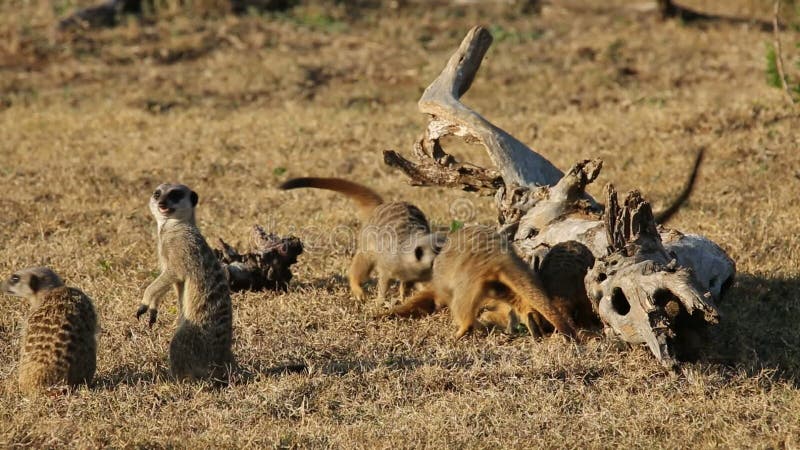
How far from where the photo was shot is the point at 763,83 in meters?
11.7

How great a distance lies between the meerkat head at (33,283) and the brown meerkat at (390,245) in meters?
1.73

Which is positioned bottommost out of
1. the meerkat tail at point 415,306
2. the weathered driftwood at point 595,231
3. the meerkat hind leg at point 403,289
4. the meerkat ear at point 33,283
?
the meerkat hind leg at point 403,289

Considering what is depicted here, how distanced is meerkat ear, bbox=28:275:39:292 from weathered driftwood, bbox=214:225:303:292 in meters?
1.58

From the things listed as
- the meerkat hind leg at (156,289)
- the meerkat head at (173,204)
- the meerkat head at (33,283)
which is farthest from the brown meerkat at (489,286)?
the meerkat head at (33,283)

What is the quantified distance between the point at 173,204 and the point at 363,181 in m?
3.93

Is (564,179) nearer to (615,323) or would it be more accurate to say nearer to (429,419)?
(615,323)

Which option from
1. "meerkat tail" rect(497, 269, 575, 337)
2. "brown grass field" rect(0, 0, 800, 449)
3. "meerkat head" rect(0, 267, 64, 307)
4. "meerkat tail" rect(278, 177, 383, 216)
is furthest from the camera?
"meerkat tail" rect(278, 177, 383, 216)

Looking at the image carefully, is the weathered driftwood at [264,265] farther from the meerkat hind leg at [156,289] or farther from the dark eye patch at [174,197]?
the meerkat hind leg at [156,289]

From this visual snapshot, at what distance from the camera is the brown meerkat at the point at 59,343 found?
4594 millimetres

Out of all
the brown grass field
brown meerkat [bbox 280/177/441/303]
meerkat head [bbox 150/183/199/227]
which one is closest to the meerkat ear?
the brown grass field

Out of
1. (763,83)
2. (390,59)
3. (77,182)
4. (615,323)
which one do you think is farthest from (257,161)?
(763,83)

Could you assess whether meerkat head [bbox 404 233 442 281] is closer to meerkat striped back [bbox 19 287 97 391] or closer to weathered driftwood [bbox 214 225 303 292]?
weathered driftwood [bbox 214 225 303 292]

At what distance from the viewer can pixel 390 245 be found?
242 inches

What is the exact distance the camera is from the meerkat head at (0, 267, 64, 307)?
4.85m
